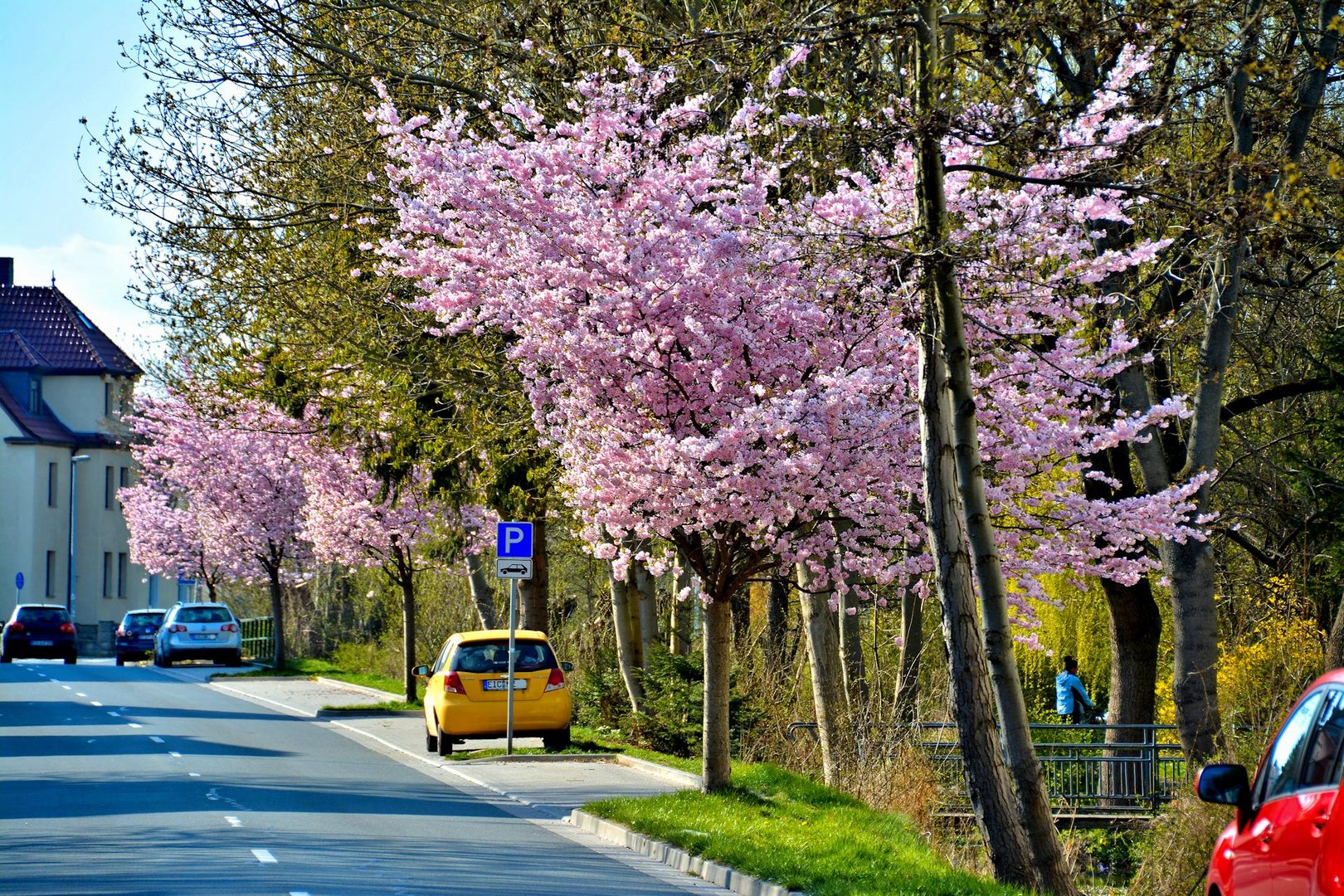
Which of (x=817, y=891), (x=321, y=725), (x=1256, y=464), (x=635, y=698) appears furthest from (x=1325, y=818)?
(x=321, y=725)

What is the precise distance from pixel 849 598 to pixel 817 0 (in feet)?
34.6

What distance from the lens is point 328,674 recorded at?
1818 inches

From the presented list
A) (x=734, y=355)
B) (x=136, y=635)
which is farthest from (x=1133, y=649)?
(x=136, y=635)

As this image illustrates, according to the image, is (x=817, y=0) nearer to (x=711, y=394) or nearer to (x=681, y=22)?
(x=711, y=394)

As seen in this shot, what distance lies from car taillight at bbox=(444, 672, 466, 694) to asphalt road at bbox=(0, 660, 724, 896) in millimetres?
1170

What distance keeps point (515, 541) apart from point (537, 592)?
6.01m

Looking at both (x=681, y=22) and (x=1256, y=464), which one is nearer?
(x=681, y=22)

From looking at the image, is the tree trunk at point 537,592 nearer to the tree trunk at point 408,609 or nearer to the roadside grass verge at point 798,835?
the tree trunk at point 408,609

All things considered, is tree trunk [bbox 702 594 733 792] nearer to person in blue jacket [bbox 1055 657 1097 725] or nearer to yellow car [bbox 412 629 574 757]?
yellow car [bbox 412 629 574 757]

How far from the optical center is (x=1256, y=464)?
93.2 feet

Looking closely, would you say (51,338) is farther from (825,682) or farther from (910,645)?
(825,682)

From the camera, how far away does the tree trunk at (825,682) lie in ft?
63.9

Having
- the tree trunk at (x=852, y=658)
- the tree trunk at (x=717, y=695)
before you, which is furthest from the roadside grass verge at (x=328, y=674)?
the tree trunk at (x=717, y=695)

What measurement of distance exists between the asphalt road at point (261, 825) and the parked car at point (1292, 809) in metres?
6.06
